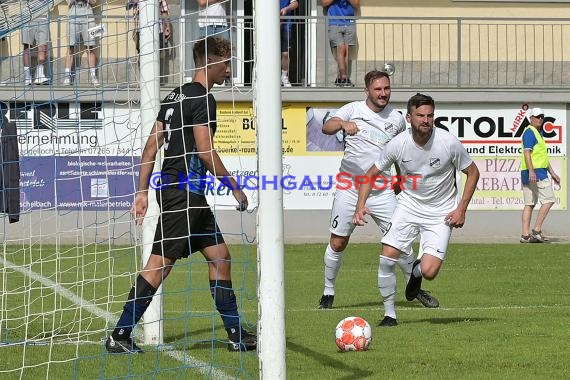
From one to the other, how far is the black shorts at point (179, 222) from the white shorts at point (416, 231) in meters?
2.42

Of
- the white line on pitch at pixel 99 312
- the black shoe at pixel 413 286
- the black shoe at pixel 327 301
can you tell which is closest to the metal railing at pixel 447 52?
the white line on pitch at pixel 99 312

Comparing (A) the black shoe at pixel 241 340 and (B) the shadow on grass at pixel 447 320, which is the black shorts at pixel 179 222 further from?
(B) the shadow on grass at pixel 447 320

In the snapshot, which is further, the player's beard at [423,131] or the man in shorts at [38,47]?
the man in shorts at [38,47]

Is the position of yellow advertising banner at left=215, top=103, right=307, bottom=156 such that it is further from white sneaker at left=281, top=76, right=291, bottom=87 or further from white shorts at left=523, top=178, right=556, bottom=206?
white shorts at left=523, top=178, right=556, bottom=206

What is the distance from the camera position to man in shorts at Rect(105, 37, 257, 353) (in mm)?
8820

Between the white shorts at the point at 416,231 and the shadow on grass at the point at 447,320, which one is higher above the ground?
the white shorts at the point at 416,231

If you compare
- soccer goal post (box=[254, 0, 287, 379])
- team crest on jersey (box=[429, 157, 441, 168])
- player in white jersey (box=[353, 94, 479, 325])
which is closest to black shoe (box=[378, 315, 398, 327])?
player in white jersey (box=[353, 94, 479, 325])

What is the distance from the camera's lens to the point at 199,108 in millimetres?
8820

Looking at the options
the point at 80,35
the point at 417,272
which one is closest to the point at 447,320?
the point at 417,272

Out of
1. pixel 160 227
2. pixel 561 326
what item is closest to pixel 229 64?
pixel 160 227

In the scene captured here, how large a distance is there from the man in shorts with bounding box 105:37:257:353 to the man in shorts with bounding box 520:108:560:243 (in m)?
14.1

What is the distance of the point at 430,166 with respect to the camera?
10.8m

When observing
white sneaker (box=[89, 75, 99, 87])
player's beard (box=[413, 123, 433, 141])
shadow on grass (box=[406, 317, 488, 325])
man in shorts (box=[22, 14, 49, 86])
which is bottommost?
shadow on grass (box=[406, 317, 488, 325])

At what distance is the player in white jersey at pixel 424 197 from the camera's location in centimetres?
1069
